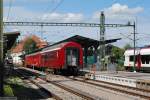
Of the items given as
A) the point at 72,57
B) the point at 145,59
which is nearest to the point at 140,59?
the point at 145,59

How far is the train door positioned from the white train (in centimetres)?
1403

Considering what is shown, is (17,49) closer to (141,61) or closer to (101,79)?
(141,61)

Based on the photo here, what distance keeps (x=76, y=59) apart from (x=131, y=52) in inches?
845

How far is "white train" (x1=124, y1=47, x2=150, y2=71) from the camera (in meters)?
54.4

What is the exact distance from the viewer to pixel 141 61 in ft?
188

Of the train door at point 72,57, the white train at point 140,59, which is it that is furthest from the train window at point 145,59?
the train door at point 72,57

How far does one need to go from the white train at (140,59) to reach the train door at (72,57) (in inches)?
552

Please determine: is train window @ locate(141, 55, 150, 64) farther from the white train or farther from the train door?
the train door

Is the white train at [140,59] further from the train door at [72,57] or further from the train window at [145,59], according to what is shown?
the train door at [72,57]

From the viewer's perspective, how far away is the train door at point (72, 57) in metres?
42.3

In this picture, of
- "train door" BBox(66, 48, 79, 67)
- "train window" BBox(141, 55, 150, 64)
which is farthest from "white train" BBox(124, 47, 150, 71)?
"train door" BBox(66, 48, 79, 67)

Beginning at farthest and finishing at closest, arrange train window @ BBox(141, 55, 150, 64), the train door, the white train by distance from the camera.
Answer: the white train
train window @ BBox(141, 55, 150, 64)
the train door

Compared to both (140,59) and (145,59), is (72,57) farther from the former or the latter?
(140,59)

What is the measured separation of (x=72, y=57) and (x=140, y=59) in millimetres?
17387
